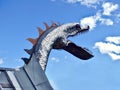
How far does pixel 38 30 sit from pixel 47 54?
39.7 inches

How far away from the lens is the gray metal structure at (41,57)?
27.0 feet

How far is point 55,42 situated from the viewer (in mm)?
11094

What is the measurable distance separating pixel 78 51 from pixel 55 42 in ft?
4.38

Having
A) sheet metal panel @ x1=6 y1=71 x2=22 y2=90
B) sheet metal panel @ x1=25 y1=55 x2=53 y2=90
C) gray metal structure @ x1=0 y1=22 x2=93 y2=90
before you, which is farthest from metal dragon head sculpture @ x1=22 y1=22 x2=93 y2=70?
sheet metal panel @ x1=6 y1=71 x2=22 y2=90

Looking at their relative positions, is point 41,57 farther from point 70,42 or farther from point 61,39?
point 70,42

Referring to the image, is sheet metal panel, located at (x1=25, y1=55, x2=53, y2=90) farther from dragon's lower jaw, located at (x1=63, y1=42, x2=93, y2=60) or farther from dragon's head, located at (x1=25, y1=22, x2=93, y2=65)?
dragon's lower jaw, located at (x1=63, y1=42, x2=93, y2=60)

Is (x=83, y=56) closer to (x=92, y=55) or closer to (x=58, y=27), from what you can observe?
(x=92, y=55)

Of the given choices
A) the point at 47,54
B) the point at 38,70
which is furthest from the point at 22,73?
the point at 47,54

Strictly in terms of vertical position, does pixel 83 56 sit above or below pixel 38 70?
above

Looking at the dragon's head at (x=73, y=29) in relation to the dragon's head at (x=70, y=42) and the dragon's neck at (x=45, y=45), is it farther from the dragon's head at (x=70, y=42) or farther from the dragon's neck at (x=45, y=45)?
the dragon's neck at (x=45, y=45)

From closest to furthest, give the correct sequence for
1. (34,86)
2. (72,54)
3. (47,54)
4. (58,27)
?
(34,86) → (47,54) → (58,27) → (72,54)

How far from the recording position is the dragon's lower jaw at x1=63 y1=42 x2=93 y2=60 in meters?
11.9

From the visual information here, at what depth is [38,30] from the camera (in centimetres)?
1109

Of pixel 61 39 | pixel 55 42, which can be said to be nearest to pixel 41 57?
pixel 55 42
